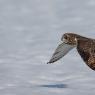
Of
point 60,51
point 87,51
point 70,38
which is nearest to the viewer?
point 87,51

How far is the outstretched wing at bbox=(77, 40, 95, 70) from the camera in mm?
11138

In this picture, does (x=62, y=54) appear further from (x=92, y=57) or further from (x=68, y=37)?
(x=92, y=57)

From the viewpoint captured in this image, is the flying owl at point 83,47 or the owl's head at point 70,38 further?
the owl's head at point 70,38

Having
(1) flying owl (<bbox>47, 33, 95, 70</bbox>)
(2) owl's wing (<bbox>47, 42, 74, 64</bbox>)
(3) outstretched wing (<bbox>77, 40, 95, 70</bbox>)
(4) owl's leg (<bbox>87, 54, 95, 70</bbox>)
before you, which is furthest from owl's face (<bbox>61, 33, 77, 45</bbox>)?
(4) owl's leg (<bbox>87, 54, 95, 70</bbox>)

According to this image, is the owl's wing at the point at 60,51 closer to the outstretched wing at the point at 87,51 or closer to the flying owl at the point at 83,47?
the flying owl at the point at 83,47

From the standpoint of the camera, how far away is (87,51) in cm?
1169

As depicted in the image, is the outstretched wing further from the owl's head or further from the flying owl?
the owl's head

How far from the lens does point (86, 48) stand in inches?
466

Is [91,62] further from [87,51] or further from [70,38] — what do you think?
[70,38]

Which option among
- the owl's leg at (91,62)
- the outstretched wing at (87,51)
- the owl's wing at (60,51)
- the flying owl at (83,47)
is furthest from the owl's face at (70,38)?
the owl's leg at (91,62)

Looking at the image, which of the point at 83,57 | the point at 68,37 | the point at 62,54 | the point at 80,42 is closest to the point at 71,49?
the point at 62,54

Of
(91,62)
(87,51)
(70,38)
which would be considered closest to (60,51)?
(70,38)

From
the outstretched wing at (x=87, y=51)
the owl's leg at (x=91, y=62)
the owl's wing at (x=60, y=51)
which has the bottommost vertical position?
the owl's leg at (x=91, y=62)

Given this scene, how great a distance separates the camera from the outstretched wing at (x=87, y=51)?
11138 mm
